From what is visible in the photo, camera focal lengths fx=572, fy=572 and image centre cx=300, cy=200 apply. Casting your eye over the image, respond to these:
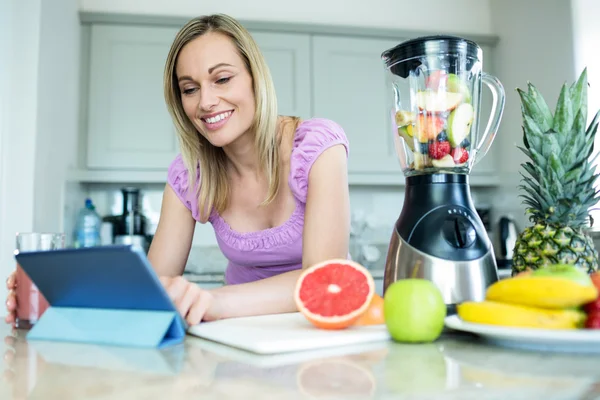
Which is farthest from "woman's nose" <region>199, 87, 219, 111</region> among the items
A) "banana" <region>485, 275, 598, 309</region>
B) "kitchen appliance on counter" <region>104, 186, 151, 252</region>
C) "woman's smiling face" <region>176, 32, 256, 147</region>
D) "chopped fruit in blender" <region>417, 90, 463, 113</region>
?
"kitchen appliance on counter" <region>104, 186, 151, 252</region>

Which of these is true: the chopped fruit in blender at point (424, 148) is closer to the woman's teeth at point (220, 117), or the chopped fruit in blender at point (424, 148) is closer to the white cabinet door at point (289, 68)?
the woman's teeth at point (220, 117)

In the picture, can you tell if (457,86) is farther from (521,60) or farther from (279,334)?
(521,60)

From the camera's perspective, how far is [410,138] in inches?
38.0

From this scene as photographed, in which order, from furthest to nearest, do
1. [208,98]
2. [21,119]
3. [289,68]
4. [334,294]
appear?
[289,68] < [21,119] < [208,98] < [334,294]

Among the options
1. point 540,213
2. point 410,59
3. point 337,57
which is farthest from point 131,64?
point 540,213

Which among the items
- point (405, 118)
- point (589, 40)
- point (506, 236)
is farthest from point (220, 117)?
point (506, 236)

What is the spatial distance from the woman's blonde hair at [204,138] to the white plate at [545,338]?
2.66 feet

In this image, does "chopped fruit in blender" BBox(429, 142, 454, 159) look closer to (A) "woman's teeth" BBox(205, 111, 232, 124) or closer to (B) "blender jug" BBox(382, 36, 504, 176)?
(B) "blender jug" BBox(382, 36, 504, 176)

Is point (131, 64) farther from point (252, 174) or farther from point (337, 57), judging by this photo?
point (252, 174)

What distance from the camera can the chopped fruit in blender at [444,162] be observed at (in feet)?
2.95

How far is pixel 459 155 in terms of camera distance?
3.02 feet

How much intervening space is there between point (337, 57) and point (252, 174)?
71.7 inches

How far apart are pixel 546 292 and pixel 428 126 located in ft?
1.37

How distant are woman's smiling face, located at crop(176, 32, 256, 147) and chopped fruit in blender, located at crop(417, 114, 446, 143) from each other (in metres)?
0.50
